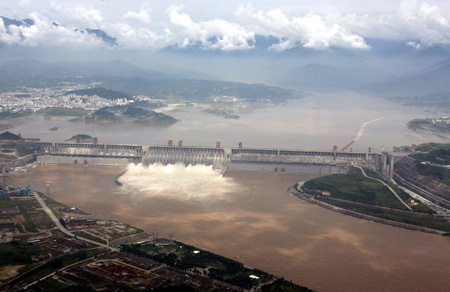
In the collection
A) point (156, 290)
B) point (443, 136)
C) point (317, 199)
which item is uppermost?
point (443, 136)

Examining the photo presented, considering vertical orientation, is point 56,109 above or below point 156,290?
above

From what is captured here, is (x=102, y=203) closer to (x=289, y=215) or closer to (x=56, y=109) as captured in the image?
(x=289, y=215)

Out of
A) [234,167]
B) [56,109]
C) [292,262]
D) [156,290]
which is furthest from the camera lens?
[56,109]

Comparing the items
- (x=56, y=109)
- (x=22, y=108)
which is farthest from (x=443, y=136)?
(x=22, y=108)

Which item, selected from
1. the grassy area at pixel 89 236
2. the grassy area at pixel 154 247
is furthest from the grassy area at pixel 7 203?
the grassy area at pixel 154 247

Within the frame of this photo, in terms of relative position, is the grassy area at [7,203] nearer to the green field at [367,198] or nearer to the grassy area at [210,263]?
the grassy area at [210,263]

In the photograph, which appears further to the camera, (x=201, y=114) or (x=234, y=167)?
(x=201, y=114)
